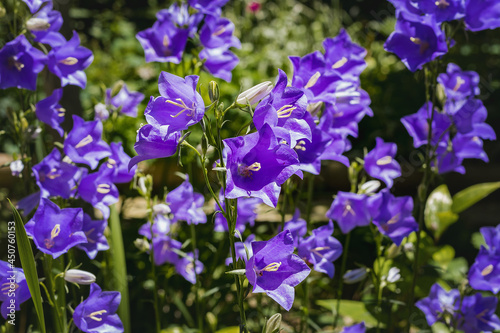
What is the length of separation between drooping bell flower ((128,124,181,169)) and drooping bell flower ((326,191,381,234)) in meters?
0.68

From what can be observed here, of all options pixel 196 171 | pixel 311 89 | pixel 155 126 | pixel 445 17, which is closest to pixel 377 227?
pixel 311 89

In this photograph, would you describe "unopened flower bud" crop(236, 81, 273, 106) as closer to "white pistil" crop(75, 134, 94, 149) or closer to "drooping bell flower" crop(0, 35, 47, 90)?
"white pistil" crop(75, 134, 94, 149)

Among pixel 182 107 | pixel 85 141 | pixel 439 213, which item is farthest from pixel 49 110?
pixel 439 213

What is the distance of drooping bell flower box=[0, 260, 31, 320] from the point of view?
122cm

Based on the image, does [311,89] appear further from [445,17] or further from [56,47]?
[56,47]

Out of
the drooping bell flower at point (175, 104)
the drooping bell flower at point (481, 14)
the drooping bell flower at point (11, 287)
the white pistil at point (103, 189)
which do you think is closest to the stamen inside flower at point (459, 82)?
the drooping bell flower at point (481, 14)

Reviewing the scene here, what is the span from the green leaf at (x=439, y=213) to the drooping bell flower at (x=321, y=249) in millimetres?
939

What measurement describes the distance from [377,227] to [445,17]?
0.61 m

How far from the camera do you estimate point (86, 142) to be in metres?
1.46

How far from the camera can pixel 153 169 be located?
2.82m

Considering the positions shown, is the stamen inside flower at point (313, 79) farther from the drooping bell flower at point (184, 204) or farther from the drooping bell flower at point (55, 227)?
the drooping bell flower at point (55, 227)

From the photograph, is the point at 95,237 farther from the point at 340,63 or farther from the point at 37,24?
the point at 340,63

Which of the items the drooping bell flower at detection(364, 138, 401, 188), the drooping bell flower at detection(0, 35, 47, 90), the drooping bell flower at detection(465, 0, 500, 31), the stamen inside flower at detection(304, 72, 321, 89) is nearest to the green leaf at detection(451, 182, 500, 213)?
the drooping bell flower at detection(364, 138, 401, 188)

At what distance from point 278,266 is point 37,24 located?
0.93 metres
